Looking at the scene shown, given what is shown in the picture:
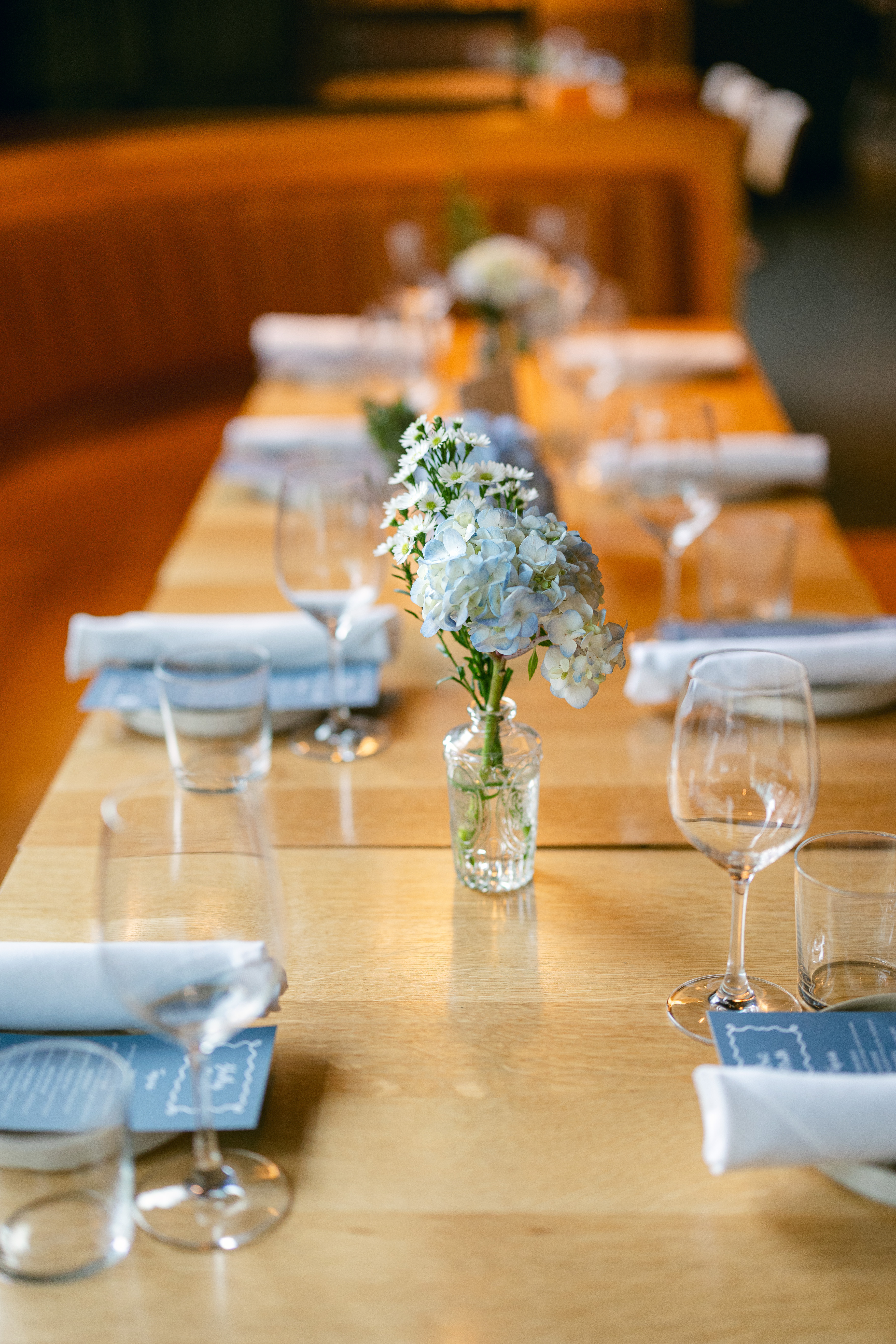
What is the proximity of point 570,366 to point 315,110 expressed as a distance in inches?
87.6

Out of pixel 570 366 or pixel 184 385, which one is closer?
pixel 570 366

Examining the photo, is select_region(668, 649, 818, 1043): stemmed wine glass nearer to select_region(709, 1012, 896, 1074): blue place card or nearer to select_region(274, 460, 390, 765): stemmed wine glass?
select_region(709, 1012, 896, 1074): blue place card

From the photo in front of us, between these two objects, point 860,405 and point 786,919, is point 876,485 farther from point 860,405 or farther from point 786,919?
point 786,919

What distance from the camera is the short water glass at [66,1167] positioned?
754 mm

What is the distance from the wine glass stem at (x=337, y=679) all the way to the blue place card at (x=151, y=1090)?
1.82 feet

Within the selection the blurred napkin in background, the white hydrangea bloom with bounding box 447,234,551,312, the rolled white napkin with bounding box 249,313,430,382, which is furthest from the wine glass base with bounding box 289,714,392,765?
the white hydrangea bloom with bounding box 447,234,551,312

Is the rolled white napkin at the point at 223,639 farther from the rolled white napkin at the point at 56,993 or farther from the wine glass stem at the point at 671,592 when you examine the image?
the rolled white napkin at the point at 56,993

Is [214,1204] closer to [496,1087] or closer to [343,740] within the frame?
[496,1087]

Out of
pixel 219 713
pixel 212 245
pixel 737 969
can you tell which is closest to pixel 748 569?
pixel 219 713

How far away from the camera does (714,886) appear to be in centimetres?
113

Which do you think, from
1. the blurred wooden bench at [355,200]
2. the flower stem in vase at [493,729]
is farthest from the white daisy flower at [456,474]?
the blurred wooden bench at [355,200]

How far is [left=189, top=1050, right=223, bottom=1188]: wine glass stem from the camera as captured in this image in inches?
30.1

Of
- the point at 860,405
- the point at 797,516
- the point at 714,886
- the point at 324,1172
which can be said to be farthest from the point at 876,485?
the point at 324,1172

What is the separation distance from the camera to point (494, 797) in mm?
1097
